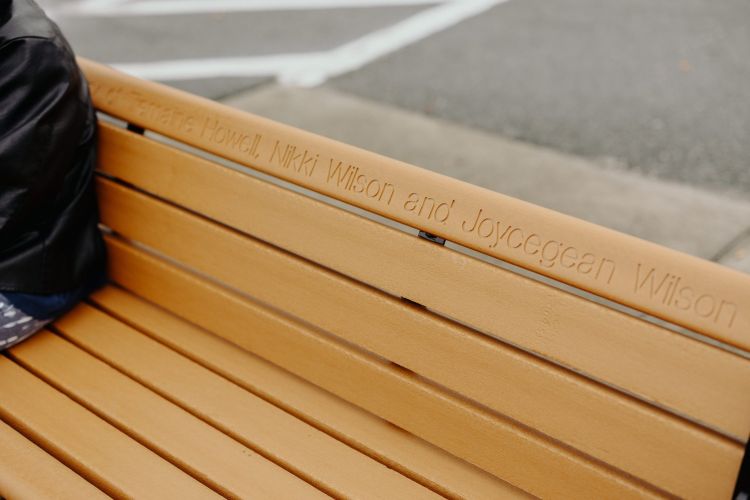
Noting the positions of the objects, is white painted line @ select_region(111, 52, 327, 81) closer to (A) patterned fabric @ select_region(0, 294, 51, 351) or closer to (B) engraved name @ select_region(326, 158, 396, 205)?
(A) patterned fabric @ select_region(0, 294, 51, 351)

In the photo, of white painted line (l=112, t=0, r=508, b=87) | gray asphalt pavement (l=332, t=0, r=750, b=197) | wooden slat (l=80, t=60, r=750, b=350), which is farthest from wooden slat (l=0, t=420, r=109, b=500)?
white painted line (l=112, t=0, r=508, b=87)

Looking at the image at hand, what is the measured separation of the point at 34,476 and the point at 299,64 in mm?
4863

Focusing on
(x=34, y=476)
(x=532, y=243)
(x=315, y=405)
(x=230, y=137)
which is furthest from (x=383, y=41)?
(x=34, y=476)

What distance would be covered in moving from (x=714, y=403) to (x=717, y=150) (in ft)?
12.4

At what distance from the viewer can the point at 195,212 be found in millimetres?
2461

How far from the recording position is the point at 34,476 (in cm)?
192

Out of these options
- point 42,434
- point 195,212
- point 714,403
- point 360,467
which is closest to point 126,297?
point 195,212

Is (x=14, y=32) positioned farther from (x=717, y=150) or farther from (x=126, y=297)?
(x=717, y=150)

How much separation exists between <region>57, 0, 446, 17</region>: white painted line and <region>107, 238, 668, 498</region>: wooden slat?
5.71 meters

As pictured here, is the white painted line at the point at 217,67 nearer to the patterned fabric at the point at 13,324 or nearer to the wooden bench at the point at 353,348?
the wooden bench at the point at 353,348

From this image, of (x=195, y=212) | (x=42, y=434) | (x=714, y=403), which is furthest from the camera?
(x=195, y=212)

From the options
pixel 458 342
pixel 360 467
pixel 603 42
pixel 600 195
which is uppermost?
pixel 603 42

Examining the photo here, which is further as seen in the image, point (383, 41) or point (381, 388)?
point (383, 41)

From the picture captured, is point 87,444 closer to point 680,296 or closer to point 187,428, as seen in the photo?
point 187,428
